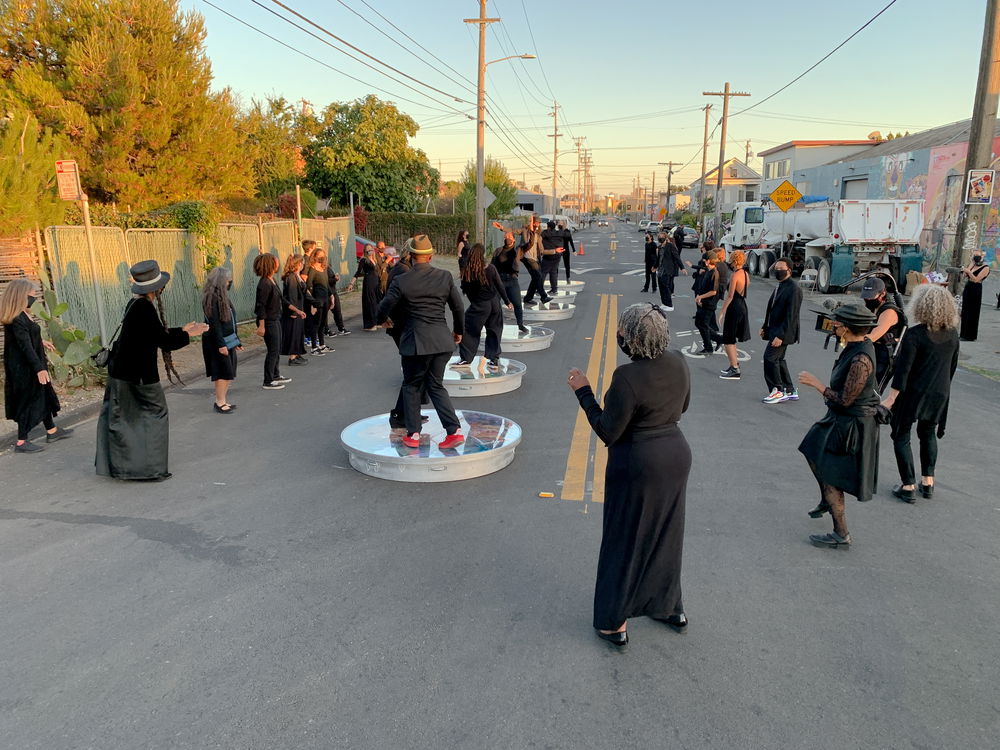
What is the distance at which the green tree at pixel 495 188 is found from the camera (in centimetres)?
5131

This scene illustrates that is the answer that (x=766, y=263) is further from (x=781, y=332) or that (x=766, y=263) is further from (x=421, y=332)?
(x=421, y=332)

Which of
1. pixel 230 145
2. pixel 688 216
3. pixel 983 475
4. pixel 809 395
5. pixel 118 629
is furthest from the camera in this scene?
pixel 688 216

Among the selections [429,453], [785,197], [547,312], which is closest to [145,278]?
[429,453]

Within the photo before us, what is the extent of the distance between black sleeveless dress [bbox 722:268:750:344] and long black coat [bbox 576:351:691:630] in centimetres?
667

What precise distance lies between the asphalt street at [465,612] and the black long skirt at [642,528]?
0.90 ft

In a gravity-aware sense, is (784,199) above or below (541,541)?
above

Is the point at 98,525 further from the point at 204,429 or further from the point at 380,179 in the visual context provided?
the point at 380,179

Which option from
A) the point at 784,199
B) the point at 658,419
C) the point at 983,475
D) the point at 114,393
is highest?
the point at 784,199

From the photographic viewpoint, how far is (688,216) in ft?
255

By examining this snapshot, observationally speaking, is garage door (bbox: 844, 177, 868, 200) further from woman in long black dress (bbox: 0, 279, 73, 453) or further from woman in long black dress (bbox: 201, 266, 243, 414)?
woman in long black dress (bbox: 0, 279, 73, 453)

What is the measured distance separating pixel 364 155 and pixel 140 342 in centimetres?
3292

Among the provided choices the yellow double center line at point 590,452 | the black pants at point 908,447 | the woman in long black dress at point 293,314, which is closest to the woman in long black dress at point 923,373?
the black pants at point 908,447

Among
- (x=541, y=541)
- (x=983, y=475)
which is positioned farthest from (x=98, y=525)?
(x=983, y=475)

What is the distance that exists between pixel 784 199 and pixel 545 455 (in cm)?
2072
